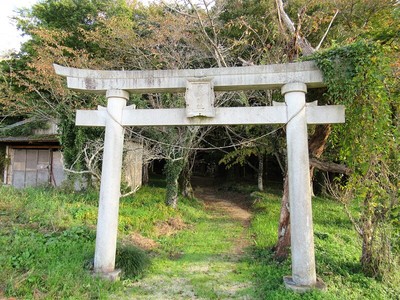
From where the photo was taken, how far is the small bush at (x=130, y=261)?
5.59m

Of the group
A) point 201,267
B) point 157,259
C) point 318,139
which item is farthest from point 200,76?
point 157,259

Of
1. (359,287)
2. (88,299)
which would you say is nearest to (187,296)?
(88,299)

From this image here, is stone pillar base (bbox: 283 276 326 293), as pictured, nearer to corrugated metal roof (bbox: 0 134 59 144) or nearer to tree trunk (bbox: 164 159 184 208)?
tree trunk (bbox: 164 159 184 208)

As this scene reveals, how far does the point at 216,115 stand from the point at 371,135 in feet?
8.82

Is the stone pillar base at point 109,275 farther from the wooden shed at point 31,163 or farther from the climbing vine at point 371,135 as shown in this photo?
the wooden shed at point 31,163

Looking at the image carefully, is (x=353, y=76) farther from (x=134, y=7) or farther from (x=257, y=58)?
(x=134, y=7)

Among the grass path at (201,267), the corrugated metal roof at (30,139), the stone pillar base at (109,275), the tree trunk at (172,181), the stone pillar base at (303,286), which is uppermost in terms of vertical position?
the corrugated metal roof at (30,139)

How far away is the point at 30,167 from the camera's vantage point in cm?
1587

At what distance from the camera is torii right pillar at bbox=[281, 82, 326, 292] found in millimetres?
4594

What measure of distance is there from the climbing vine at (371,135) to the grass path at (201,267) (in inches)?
104

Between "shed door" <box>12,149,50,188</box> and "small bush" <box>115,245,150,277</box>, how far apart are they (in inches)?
462

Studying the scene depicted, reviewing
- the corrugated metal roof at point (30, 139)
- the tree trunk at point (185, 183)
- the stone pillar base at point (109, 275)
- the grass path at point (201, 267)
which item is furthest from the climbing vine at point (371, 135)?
the corrugated metal roof at point (30, 139)

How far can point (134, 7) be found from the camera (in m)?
14.0

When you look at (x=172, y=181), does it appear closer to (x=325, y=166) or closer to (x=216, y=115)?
(x=325, y=166)
